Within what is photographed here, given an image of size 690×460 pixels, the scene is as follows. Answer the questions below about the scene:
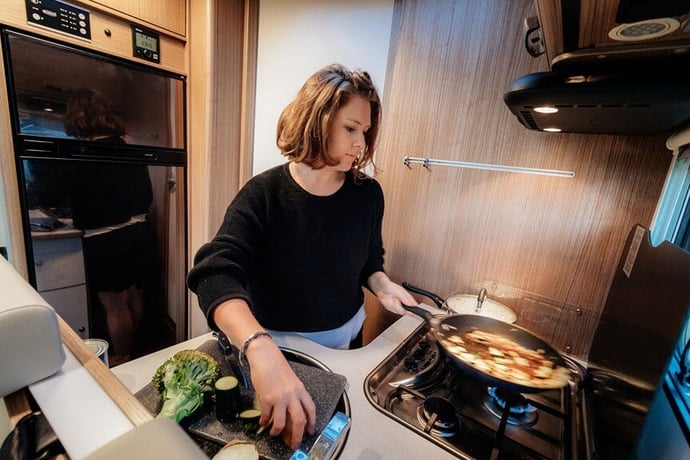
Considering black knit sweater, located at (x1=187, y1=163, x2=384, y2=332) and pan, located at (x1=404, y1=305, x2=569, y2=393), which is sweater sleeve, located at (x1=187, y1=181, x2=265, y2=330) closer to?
black knit sweater, located at (x1=187, y1=163, x2=384, y2=332)

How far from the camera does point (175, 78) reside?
1.56 meters

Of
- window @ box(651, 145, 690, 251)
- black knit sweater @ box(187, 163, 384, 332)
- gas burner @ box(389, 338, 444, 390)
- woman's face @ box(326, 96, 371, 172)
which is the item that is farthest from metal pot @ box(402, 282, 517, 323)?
woman's face @ box(326, 96, 371, 172)

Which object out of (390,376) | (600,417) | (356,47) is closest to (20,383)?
(390,376)

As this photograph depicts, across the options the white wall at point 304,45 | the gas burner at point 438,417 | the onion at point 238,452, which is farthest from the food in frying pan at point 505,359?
the white wall at point 304,45

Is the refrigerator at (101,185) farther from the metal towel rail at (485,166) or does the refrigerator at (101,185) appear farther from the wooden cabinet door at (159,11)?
the metal towel rail at (485,166)

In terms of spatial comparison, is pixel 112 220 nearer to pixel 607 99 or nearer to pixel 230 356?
pixel 230 356

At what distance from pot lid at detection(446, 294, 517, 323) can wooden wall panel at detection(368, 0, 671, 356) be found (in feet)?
0.13

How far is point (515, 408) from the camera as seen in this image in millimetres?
759

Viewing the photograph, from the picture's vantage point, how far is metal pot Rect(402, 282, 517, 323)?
108 cm

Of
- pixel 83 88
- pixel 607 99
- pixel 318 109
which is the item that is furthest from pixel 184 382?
pixel 83 88

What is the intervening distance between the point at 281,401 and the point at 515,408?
A: 0.61 m

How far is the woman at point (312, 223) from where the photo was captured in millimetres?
813

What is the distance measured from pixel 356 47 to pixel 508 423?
4.69ft

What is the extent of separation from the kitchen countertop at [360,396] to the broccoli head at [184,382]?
0.12m
